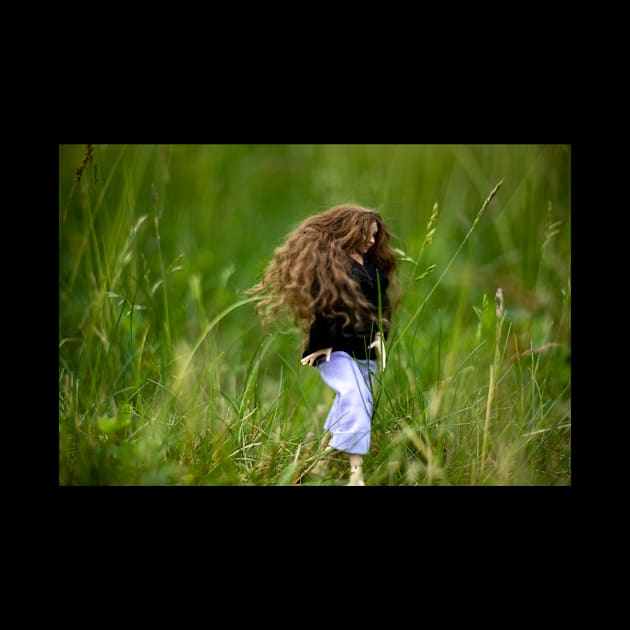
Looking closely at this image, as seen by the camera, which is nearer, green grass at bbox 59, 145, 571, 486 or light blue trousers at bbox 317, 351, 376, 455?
light blue trousers at bbox 317, 351, 376, 455

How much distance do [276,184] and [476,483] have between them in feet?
10.4

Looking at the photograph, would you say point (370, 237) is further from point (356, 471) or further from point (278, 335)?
point (278, 335)

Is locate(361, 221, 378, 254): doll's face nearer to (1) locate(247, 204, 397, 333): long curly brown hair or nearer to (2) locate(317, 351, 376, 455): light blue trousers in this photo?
(1) locate(247, 204, 397, 333): long curly brown hair

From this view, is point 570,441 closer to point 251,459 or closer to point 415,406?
point 415,406

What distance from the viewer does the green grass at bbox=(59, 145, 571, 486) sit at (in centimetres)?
253

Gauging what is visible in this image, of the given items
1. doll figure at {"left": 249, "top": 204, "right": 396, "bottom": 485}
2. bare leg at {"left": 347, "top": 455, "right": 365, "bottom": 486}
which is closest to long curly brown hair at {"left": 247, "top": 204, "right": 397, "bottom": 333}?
doll figure at {"left": 249, "top": 204, "right": 396, "bottom": 485}

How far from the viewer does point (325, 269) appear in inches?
93.1

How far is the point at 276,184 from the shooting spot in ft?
16.4

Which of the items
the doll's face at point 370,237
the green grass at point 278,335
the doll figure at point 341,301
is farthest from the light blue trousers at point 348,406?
the doll's face at point 370,237

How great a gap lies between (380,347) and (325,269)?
38 centimetres

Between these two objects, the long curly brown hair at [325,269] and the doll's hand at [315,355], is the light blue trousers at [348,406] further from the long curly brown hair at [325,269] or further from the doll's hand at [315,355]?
the long curly brown hair at [325,269]

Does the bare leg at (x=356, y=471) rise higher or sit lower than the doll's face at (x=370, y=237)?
lower

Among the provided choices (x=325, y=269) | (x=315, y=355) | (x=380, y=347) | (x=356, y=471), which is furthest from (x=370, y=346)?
(x=356, y=471)

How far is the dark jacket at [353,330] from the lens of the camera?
2.40 metres
